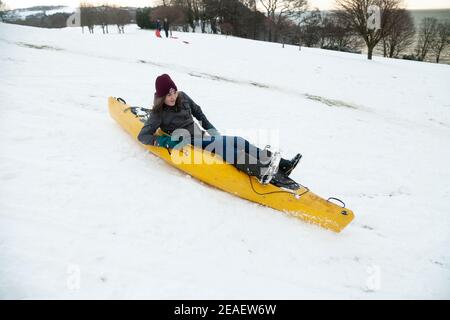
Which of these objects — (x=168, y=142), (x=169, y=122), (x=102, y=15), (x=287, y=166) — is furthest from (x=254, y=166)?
(x=102, y=15)

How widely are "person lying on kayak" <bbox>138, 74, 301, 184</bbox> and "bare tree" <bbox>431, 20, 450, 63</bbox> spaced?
5388 centimetres

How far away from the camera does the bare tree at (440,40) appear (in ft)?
153

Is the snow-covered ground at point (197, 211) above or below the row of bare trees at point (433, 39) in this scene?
below

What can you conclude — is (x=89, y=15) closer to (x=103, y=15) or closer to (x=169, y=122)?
(x=103, y=15)

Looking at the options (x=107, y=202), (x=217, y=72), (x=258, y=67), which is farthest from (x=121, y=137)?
(x=258, y=67)

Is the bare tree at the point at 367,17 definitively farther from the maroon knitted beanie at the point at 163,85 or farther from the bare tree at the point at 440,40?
the bare tree at the point at 440,40

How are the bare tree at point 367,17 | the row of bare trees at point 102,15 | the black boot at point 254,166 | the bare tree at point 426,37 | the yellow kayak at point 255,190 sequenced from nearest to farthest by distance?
1. the yellow kayak at point 255,190
2. the black boot at point 254,166
3. the bare tree at point 367,17
4. the bare tree at point 426,37
5. the row of bare trees at point 102,15

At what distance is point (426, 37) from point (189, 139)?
57.2 metres

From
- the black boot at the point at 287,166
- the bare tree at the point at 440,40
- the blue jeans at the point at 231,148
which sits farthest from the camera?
the bare tree at the point at 440,40

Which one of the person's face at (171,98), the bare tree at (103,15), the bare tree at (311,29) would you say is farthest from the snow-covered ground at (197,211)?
Result: the bare tree at (103,15)

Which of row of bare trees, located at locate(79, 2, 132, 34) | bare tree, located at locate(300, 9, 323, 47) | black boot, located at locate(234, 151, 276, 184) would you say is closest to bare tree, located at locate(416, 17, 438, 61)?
bare tree, located at locate(300, 9, 323, 47)

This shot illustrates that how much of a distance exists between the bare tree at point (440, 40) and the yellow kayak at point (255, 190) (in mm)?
53886

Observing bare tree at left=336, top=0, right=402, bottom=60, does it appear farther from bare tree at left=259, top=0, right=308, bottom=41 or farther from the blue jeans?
the blue jeans

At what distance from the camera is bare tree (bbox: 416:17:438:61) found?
4806 cm
